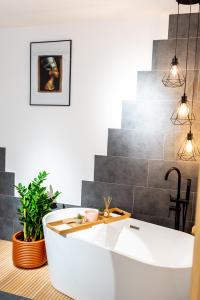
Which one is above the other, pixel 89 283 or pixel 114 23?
pixel 114 23

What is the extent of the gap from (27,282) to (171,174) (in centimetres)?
165

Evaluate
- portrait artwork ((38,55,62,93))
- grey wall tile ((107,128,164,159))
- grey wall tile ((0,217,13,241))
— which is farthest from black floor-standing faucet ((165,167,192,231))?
grey wall tile ((0,217,13,241))

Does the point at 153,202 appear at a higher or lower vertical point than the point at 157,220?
higher

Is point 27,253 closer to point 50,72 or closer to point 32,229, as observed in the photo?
point 32,229

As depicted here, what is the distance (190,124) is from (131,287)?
4.87ft

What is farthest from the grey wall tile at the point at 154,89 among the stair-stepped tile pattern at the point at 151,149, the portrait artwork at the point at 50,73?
the portrait artwork at the point at 50,73

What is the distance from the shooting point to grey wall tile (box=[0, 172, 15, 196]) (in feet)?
11.0

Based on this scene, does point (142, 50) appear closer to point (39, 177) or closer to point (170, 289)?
point (39, 177)

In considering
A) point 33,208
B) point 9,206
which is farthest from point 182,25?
point 9,206

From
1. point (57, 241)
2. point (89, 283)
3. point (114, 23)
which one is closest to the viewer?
point (89, 283)

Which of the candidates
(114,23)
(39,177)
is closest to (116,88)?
(114,23)

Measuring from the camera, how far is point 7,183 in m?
3.37

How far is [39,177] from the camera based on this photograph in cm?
298

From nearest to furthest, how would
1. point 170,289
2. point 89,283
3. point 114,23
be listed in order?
point 170,289
point 89,283
point 114,23
